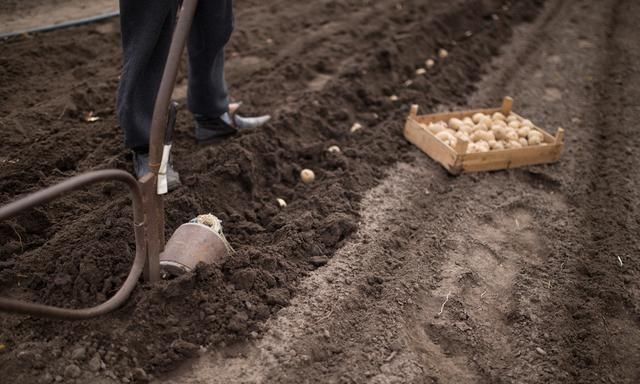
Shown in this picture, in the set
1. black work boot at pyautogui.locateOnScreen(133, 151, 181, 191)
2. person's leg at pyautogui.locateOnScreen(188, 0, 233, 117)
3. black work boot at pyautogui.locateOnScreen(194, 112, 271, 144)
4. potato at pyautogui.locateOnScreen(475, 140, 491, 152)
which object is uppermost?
person's leg at pyautogui.locateOnScreen(188, 0, 233, 117)

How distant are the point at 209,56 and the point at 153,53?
0.58 m

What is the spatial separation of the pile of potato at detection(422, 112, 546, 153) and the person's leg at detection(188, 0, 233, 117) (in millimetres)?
1767

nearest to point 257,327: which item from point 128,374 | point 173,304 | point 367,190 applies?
point 173,304

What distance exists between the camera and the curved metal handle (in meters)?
1.77

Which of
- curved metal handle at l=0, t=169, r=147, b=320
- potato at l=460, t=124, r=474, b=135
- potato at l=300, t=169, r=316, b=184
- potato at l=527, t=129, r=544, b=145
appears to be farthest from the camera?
potato at l=460, t=124, r=474, b=135

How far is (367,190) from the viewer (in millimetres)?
3844

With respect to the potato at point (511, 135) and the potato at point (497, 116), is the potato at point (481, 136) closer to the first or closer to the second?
the potato at point (511, 135)

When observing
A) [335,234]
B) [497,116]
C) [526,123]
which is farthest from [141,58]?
[526,123]

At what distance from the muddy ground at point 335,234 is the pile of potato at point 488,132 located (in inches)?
10.5

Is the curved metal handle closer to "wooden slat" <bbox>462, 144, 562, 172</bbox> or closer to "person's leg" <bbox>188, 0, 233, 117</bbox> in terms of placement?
"person's leg" <bbox>188, 0, 233, 117</bbox>

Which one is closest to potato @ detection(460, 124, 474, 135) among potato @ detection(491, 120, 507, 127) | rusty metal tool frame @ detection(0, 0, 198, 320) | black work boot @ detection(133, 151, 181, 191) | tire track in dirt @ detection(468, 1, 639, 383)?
potato @ detection(491, 120, 507, 127)

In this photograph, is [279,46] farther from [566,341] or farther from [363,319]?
[566,341]

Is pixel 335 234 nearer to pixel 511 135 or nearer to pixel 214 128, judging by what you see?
pixel 214 128

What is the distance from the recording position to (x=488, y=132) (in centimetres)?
449
